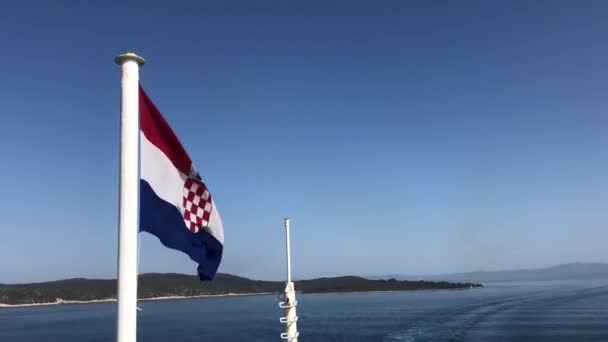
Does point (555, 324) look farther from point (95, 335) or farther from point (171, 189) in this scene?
point (171, 189)

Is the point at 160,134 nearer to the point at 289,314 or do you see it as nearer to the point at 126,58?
the point at 126,58

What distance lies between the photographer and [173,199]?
516 centimetres

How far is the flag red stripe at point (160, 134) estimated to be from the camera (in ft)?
15.9

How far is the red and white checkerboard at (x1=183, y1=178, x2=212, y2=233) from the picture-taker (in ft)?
17.5

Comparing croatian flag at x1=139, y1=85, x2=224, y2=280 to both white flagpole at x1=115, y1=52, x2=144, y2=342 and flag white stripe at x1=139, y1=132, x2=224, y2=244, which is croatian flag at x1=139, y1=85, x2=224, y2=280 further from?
white flagpole at x1=115, y1=52, x2=144, y2=342

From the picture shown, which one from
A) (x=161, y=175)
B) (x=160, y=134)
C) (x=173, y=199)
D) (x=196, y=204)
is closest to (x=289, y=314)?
(x=196, y=204)

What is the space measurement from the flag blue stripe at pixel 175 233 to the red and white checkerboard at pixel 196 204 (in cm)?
8

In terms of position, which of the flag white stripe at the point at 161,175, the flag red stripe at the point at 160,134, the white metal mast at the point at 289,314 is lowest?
the white metal mast at the point at 289,314

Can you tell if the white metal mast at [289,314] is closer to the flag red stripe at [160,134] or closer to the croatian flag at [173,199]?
the croatian flag at [173,199]

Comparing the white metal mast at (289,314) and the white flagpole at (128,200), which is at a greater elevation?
the white flagpole at (128,200)

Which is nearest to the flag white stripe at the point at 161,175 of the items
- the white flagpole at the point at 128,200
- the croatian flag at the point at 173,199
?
the croatian flag at the point at 173,199

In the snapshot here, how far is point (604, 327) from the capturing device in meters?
45.8

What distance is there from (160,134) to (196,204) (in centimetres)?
81

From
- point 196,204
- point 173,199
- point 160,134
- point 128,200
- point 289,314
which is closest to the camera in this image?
point 128,200
